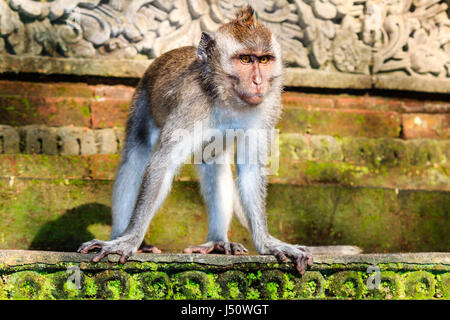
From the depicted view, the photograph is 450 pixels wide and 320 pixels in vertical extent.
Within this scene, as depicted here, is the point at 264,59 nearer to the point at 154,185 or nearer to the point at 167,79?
the point at 167,79

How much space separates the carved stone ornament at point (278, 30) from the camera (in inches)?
222

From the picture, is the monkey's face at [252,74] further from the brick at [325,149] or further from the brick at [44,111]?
the brick at [44,111]

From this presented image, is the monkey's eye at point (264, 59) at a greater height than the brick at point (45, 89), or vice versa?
the brick at point (45, 89)

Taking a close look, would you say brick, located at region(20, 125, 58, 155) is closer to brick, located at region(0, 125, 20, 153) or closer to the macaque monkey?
brick, located at region(0, 125, 20, 153)

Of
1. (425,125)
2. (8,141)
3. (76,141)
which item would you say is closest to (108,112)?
(76,141)

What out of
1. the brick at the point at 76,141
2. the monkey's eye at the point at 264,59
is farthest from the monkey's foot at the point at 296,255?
the brick at the point at 76,141

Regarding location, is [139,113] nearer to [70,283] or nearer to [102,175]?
[102,175]

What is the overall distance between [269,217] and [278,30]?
206cm

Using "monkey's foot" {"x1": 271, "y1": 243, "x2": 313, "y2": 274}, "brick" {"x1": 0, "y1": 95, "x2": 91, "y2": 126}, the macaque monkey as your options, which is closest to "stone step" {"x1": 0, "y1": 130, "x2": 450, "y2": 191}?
"brick" {"x1": 0, "y1": 95, "x2": 91, "y2": 126}

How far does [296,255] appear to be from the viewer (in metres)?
3.63

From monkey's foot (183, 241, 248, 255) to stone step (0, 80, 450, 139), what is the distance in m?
1.73

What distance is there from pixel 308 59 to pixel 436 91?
1377 mm

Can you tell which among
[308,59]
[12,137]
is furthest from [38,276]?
[308,59]

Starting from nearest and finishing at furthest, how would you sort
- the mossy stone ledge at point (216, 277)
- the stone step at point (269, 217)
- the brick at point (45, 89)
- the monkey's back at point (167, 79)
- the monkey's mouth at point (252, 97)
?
the mossy stone ledge at point (216, 277), the monkey's mouth at point (252, 97), the monkey's back at point (167, 79), the stone step at point (269, 217), the brick at point (45, 89)
